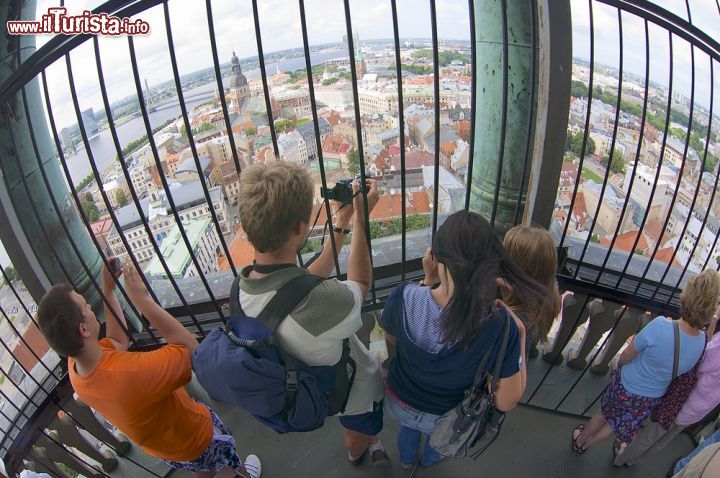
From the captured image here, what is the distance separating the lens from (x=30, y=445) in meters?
2.27

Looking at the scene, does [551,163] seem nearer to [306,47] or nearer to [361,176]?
[361,176]

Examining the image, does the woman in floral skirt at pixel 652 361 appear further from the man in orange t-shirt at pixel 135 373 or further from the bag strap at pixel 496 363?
the man in orange t-shirt at pixel 135 373

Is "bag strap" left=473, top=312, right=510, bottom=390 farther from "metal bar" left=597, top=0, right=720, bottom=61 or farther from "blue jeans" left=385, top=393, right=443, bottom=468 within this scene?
"metal bar" left=597, top=0, right=720, bottom=61

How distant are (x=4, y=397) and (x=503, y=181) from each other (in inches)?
115

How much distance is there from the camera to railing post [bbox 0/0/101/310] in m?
1.74

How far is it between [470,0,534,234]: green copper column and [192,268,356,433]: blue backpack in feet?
4.48

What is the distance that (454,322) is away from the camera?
1.42m

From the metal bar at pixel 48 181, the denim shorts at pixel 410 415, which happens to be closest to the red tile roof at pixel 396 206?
the denim shorts at pixel 410 415

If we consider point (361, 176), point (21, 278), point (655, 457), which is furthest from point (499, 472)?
point (21, 278)

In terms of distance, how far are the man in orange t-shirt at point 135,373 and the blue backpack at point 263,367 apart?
36 centimetres

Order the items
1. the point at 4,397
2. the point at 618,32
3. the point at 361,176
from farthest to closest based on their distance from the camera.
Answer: the point at 4,397 < the point at 618,32 < the point at 361,176

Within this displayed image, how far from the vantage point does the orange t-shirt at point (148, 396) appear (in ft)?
5.33

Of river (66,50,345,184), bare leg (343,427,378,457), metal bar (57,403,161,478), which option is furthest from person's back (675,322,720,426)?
metal bar (57,403,161,478)

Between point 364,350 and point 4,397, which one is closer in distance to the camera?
point 364,350
